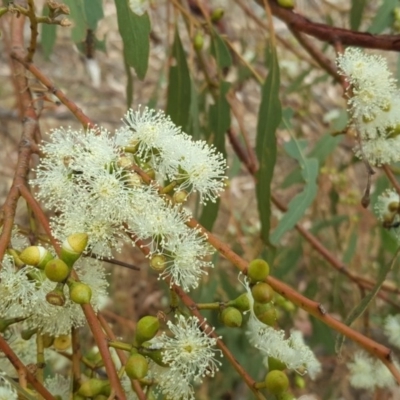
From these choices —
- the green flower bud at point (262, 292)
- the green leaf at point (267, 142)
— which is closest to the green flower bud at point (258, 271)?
the green flower bud at point (262, 292)

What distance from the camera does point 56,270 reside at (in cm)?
70

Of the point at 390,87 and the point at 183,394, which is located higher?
the point at 390,87

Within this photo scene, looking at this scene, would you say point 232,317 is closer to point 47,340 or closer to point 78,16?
point 47,340

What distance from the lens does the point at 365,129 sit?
110cm

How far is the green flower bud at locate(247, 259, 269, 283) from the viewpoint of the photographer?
2.44ft

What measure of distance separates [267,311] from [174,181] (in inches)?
7.7

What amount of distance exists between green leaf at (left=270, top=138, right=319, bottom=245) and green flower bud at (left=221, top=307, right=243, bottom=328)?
0.51m

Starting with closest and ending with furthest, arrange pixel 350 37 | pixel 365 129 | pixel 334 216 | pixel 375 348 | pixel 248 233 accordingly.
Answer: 1. pixel 375 348
2. pixel 365 129
3. pixel 350 37
4. pixel 334 216
5. pixel 248 233

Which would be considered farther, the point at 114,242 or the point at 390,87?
the point at 390,87

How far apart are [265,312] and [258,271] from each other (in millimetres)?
55

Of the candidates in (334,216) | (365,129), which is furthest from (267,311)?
(334,216)

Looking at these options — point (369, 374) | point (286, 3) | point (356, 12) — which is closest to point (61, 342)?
point (286, 3)

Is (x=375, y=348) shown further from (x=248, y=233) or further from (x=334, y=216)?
(x=248, y=233)

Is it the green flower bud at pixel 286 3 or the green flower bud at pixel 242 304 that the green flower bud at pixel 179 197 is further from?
the green flower bud at pixel 286 3
